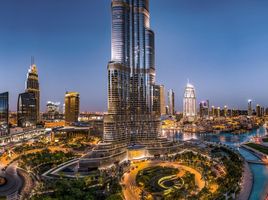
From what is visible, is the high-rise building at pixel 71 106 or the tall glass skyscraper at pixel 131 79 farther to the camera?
the high-rise building at pixel 71 106

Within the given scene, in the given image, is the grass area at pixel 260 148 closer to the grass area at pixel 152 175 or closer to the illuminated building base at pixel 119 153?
the illuminated building base at pixel 119 153

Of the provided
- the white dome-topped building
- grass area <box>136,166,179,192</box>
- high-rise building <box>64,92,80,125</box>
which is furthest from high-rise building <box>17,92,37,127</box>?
the white dome-topped building

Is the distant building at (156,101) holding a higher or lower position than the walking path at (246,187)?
higher

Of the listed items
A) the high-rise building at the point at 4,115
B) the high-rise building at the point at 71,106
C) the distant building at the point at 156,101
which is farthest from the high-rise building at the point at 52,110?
the distant building at the point at 156,101

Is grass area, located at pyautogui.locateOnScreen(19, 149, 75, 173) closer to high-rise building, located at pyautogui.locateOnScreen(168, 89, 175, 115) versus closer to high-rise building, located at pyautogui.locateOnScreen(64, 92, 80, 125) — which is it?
high-rise building, located at pyautogui.locateOnScreen(64, 92, 80, 125)

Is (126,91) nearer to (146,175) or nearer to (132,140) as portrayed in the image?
(132,140)

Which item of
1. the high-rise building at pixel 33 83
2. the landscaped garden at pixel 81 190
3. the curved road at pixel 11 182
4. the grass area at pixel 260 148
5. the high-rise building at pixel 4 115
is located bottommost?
the curved road at pixel 11 182

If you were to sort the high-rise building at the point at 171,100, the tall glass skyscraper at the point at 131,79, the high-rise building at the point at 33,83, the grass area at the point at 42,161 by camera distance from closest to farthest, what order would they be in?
the grass area at the point at 42,161 → the tall glass skyscraper at the point at 131,79 → the high-rise building at the point at 33,83 → the high-rise building at the point at 171,100
